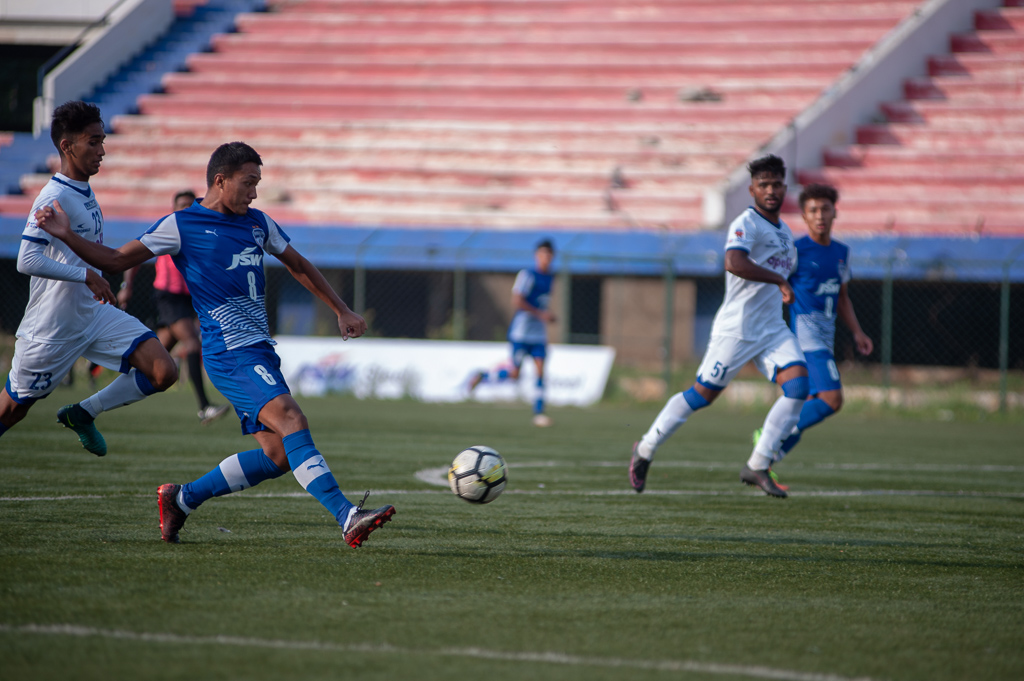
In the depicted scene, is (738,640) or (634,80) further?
(634,80)

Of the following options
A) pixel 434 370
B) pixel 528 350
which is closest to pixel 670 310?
pixel 434 370

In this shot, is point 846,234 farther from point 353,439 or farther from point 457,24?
point 457,24

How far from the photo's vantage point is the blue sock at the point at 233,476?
5.19 metres

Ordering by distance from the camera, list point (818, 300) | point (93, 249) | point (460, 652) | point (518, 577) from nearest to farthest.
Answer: point (460, 652) → point (518, 577) → point (93, 249) → point (818, 300)

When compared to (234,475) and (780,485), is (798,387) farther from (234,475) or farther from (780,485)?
(234,475)

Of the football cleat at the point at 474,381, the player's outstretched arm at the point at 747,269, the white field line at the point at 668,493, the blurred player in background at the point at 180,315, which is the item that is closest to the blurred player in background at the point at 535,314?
the football cleat at the point at 474,381

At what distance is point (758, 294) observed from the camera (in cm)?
763

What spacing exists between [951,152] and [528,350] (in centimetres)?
1149

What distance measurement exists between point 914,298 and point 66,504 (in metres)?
16.3

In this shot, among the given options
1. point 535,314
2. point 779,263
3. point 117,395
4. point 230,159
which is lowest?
point 117,395

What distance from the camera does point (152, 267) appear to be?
21.3m

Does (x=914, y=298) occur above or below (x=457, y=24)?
below

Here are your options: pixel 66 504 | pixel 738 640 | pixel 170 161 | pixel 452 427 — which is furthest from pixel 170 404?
pixel 738 640

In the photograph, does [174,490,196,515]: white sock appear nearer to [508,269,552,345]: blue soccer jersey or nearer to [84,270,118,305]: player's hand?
[84,270,118,305]: player's hand
